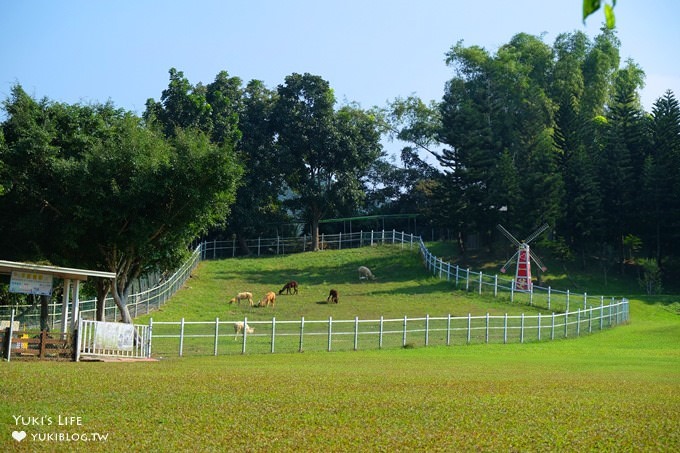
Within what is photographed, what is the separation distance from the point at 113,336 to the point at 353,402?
1206 cm

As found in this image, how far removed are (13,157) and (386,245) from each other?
3904 centimetres

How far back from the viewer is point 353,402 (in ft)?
43.5

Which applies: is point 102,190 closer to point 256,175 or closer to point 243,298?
point 243,298

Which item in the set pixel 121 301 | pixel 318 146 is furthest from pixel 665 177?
pixel 121 301

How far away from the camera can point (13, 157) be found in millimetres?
29438

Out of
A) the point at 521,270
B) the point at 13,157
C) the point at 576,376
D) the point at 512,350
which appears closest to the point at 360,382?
the point at 576,376

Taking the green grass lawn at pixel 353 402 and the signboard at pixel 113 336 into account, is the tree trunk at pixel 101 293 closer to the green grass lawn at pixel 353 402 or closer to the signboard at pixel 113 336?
the green grass lawn at pixel 353 402

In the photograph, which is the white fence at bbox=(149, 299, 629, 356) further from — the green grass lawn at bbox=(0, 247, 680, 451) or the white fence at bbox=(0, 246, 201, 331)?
the white fence at bbox=(0, 246, 201, 331)

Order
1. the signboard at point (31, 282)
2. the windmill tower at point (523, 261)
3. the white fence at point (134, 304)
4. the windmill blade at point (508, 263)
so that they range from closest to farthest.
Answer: the signboard at point (31, 282) < the white fence at point (134, 304) < the windmill tower at point (523, 261) < the windmill blade at point (508, 263)

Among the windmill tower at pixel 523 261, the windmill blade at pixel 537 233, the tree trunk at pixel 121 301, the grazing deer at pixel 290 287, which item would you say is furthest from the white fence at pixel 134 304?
the windmill blade at pixel 537 233

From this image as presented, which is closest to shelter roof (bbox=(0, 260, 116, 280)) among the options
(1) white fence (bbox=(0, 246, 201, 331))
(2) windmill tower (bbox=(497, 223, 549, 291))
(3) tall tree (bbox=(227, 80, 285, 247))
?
(1) white fence (bbox=(0, 246, 201, 331))

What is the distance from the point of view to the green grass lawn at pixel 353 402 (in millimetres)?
10594

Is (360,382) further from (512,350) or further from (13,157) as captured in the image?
(13,157)

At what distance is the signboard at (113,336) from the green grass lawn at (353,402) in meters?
1.54
